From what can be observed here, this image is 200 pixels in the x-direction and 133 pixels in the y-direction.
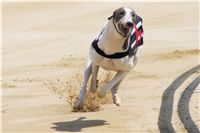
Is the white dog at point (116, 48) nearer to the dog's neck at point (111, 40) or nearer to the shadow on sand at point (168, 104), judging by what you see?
the dog's neck at point (111, 40)

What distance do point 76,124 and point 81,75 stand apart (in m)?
3.38

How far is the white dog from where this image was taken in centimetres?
582

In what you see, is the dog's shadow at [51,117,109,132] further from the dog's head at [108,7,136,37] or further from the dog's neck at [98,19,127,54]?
the dog's head at [108,7,136,37]

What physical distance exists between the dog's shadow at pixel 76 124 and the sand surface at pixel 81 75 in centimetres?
1

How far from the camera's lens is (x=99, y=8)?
19.6 m

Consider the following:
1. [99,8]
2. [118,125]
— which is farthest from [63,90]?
[99,8]

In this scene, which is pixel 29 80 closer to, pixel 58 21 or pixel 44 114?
pixel 44 114

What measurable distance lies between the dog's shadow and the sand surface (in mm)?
10

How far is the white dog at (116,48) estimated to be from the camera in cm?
582

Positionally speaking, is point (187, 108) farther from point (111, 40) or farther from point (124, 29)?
point (124, 29)

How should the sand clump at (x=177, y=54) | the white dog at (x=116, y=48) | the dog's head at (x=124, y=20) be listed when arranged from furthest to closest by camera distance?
the sand clump at (x=177, y=54) < the white dog at (x=116, y=48) < the dog's head at (x=124, y=20)

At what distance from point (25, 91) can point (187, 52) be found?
4152mm

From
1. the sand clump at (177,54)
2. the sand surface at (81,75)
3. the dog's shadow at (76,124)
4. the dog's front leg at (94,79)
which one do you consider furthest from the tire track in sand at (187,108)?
the sand clump at (177,54)

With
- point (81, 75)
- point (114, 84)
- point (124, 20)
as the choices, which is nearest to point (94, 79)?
point (114, 84)
